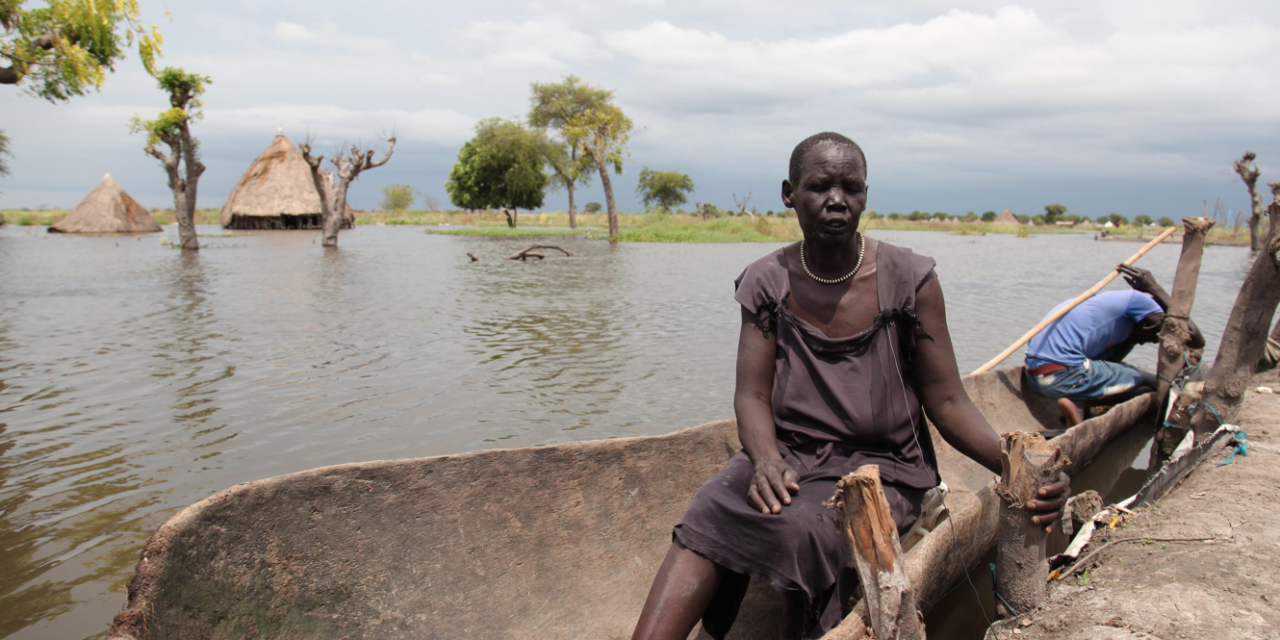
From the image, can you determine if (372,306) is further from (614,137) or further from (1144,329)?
(614,137)

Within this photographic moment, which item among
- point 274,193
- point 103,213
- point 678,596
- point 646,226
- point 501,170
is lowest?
point 678,596

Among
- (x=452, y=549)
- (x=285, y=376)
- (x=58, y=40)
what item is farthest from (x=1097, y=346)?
(x=58, y=40)

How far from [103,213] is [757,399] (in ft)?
105

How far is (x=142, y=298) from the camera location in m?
9.23

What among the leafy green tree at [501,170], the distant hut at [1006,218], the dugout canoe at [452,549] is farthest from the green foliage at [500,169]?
the distant hut at [1006,218]

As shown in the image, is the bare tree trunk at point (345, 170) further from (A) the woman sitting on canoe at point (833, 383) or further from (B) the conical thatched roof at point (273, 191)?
(A) the woman sitting on canoe at point (833, 383)

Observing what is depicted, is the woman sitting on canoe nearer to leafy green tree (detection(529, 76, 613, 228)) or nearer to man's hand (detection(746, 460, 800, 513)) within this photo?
man's hand (detection(746, 460, 800, 513))

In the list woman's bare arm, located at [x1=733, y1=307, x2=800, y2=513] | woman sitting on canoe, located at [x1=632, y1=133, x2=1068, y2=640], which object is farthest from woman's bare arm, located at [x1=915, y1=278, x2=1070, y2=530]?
woman's bare arm, located at [x1=733, y1=307, x2=800, y2=513]

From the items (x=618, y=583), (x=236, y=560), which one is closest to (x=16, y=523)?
(x=236, y=560)

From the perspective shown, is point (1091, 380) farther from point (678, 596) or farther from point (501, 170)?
point (501, 170)

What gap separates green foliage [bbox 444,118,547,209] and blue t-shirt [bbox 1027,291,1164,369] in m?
32.0

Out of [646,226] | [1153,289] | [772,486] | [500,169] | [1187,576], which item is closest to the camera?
[772,486]

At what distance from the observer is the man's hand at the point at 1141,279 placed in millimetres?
4637

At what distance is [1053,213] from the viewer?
6875 cm
